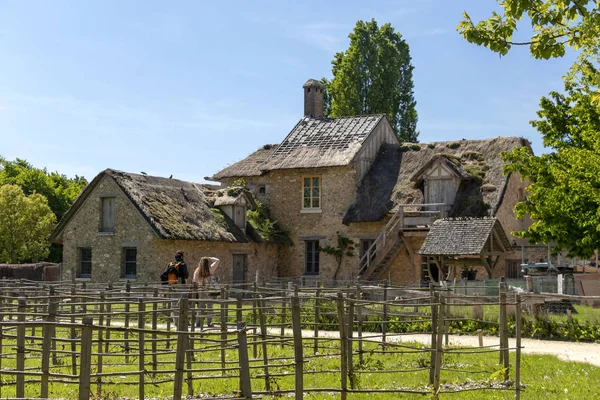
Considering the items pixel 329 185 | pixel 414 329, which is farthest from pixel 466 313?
pixel 329 185

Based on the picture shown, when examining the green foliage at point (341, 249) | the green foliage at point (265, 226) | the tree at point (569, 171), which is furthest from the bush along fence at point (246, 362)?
the green foliage at point (265, 226)

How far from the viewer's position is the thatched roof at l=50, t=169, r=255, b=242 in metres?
33.0

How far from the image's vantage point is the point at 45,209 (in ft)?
175

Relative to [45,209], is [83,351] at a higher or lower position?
lower

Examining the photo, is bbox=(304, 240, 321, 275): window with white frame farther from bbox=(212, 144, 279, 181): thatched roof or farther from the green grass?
the green grass

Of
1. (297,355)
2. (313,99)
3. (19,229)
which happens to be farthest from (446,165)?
(19,229)

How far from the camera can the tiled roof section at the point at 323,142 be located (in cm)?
3822

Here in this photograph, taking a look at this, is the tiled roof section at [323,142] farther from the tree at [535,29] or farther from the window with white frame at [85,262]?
the tree at [535,29]

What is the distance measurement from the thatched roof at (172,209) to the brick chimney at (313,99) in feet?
26.6

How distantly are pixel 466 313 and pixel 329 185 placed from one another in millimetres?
16813

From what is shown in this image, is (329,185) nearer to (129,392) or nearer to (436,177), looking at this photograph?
(436,177)

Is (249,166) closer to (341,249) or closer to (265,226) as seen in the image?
(265,226)

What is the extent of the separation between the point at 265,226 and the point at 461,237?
10.7m

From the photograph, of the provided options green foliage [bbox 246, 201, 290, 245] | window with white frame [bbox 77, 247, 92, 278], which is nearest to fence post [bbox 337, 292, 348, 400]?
window with white frame [bbox 77, 247, 92, 278]
